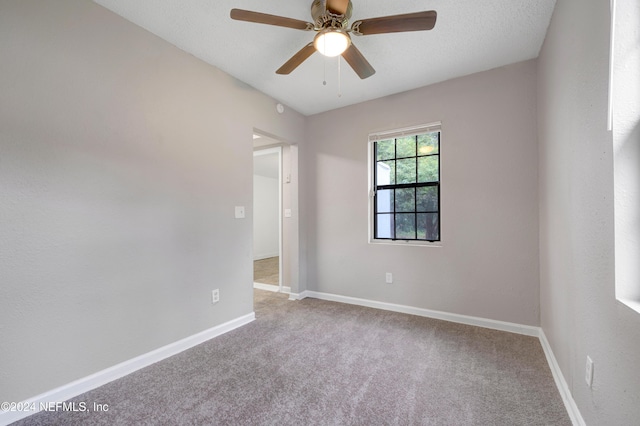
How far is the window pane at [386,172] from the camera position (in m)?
3.25

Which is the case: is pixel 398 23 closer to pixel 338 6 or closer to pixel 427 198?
pixel 338 6

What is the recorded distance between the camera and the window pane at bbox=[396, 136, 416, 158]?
3.13 m

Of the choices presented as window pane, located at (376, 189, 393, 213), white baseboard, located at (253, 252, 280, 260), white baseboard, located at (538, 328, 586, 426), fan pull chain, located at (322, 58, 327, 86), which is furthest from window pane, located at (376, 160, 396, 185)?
white baseboard, located at (253, 252, 280, 260)

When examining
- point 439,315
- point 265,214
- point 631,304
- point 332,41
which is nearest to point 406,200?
point 439,315

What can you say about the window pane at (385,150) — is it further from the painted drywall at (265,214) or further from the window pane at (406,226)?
the painted drywall at (265,214)

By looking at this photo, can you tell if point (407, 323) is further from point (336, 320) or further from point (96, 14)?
point (96, 14)

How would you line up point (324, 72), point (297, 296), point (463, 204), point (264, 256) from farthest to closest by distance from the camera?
point (264, 256), point (297, 296), point (463, 204), point (324, 72)

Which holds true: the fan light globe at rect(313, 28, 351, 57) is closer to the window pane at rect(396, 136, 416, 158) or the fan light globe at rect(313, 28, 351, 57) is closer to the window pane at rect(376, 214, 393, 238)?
the window pane at rect(396, 136, 416, 158)

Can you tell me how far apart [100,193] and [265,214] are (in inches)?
217

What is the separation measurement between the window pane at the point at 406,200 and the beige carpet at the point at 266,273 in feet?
7.83

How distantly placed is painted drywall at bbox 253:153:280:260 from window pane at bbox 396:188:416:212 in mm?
3967

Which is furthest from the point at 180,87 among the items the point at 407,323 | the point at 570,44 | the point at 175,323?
the point at 407,323

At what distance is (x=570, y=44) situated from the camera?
5.00 ft

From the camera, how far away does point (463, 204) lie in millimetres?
2766
